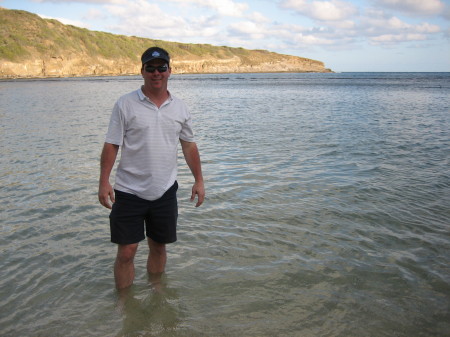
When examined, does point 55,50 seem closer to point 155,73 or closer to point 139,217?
point 155,73

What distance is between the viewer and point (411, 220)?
20.0ft

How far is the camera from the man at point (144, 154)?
3426mm

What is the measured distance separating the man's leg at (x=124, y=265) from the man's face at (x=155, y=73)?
1578mm

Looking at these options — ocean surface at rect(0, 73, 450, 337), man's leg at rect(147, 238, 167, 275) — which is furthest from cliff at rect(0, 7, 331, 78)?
man's leg at rect(147, 238, 167, 275)

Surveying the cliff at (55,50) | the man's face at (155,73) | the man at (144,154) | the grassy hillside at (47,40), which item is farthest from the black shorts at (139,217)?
the grassy hillside at (47,40)

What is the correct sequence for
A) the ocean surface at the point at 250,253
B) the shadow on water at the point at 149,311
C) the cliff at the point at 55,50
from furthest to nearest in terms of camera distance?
1. the cliff at the point at 55,50
2. the ocean surface at the point at 250,253
3. the shadow on water at the point at 149,311

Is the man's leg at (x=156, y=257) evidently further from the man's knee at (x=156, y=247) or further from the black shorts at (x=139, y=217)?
the black shorts at (x=139, y=217)

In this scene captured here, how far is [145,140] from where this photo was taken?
3473 millimetres

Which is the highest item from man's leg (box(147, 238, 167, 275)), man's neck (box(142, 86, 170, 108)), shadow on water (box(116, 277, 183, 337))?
man's neck (box(142, 86, 170, 108))

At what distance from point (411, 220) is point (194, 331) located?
4.20 metres

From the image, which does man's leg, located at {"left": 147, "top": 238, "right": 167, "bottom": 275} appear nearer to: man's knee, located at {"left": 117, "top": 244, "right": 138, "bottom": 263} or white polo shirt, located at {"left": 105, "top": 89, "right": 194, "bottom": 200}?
man's knee, located at {"left": 117, "top": 244, "right": 138, "bottom": 263}

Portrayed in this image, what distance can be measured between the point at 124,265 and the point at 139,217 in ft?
2.18

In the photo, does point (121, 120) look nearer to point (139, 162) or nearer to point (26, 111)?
point (139, 162)

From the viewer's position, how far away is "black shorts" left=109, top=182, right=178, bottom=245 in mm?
3562
